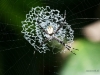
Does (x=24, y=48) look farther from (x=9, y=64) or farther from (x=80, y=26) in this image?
(x=80, y=26)

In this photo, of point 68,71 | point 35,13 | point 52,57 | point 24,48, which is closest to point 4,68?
point 24,48

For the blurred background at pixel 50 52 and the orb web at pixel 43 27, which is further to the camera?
the orb web at pixel 43 27

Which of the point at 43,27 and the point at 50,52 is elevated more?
the point at 43,27

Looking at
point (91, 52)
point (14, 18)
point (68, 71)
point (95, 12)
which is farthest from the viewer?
point (95, 12)

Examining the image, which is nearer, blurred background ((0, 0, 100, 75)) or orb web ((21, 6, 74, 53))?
blurred background ((0, 0, 100, 75))
